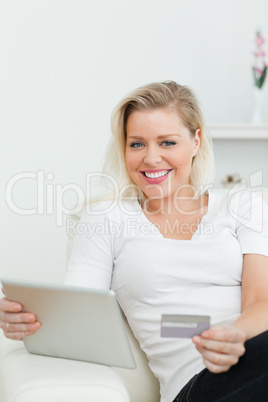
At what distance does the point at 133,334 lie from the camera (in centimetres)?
168

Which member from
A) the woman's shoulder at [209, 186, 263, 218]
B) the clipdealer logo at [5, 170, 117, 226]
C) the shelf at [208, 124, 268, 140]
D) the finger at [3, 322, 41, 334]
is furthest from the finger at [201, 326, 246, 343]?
the shelf at [208, 124, 268, 140]

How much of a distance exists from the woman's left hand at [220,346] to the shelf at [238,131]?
6.49 feet

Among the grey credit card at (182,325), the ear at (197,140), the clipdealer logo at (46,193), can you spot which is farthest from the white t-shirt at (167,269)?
the clipdealer logo at (46,193)

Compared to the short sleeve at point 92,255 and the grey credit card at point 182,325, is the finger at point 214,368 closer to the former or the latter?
the grey credit card at point 182,325

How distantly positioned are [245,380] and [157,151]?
27.8 inches

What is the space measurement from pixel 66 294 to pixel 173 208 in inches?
24.8

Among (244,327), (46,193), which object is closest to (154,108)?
(244,327)

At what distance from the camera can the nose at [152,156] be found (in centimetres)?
166

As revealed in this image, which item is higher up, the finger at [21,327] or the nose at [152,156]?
the nose at [152,156]

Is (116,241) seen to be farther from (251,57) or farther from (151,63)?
(251,57)

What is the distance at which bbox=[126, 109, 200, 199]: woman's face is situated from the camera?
1680 millimetres

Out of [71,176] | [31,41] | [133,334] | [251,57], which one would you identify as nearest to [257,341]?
[133,334]

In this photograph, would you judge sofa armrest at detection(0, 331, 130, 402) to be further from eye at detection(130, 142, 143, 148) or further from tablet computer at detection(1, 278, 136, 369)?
eye at detection(130, 142, 143, 148)

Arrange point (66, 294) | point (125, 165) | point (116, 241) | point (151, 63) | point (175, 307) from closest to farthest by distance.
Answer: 1. point (66, 294)
2. point (175, 307)
3. point (116, 241)
4. point (125, 165)
5. point (151, 63)
